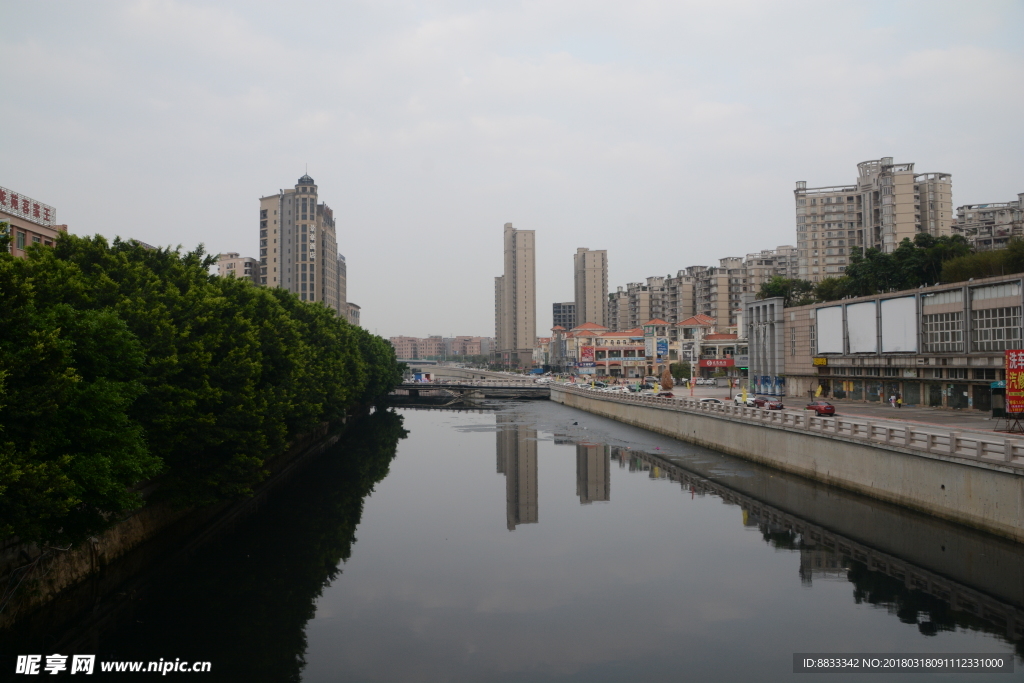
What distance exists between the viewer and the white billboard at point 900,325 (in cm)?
5628

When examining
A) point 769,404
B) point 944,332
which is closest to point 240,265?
point 769,404

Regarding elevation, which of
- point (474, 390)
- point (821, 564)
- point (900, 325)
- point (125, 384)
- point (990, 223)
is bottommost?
point (821, 564)

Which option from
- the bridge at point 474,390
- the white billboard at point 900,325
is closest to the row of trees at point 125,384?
the white billboard at point 900,325

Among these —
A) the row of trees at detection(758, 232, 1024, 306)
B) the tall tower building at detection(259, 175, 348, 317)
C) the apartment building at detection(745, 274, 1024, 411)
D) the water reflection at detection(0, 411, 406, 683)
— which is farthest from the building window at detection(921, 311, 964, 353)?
the tall tower building at detection(259, 175, 348, 317)

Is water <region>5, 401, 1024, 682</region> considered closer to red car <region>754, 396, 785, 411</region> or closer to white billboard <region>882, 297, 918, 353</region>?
red car <region>754, 396, 785, 411</region>

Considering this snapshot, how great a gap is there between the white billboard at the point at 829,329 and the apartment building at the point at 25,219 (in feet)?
203

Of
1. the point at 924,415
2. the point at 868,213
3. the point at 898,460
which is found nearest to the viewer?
the point at 898,460

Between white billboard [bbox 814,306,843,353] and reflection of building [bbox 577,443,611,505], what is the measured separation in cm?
2427

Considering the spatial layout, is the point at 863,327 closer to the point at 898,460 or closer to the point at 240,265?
the point at 898,460

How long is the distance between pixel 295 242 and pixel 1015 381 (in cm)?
16045

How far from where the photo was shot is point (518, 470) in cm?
5209

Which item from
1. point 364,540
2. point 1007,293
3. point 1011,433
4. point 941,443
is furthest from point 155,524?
point 1007,293

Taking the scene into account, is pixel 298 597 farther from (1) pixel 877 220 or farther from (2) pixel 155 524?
(1) pixel 877 220

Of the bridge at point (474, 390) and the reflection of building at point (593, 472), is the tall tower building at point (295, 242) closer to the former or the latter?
the bridge at point (474, 390)
